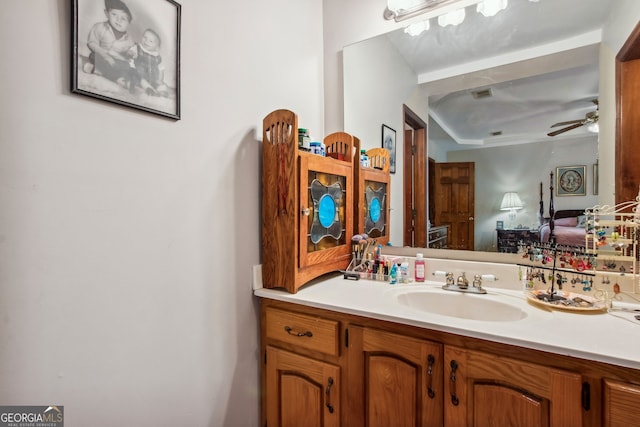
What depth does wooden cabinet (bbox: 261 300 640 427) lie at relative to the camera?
80 cm

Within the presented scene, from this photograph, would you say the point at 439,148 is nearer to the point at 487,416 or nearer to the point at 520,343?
the point at 520,343

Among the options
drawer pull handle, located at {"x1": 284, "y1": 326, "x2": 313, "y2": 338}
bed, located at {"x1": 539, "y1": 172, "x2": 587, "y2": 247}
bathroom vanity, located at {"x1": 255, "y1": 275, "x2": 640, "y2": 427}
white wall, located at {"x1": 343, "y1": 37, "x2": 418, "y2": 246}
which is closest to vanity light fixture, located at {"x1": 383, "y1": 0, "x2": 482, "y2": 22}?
white wall, located at {"x1": 343, "y1": 37, "x2": 418, "y2": 246}

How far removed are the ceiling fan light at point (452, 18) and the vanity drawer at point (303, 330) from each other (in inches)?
60.3

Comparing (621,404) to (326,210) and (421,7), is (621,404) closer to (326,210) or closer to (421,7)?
(326,210)

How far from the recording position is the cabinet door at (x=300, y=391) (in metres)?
1.17

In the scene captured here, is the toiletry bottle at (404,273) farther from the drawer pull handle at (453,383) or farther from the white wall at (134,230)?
the white wall at (134,230)

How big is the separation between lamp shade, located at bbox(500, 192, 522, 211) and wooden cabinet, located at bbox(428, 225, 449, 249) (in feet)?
0.89

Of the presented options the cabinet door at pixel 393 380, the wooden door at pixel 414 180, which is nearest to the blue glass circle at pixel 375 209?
the wooden door at pixel 414 180

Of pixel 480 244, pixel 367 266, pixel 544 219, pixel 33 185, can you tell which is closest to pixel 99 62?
pixel 33 185

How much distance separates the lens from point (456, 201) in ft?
5.16


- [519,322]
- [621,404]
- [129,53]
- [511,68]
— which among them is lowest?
[621,404]

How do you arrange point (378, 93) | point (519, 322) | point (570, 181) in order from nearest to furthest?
point (519, 322), point (570, 181), point (378, 93)

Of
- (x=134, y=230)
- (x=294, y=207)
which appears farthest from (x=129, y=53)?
(x=294, y=207)

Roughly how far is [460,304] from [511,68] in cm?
110
